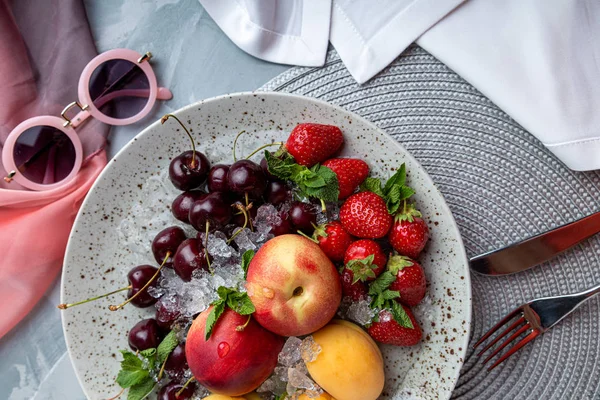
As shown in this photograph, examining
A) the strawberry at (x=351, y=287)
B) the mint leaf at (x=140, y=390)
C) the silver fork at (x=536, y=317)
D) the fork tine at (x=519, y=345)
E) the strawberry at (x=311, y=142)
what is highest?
the strawberry at (x=311, y=142)

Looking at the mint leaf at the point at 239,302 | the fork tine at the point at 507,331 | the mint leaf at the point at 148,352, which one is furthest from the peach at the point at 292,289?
the fork tine at the point at 507,331

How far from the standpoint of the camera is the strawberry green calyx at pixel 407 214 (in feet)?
3.28

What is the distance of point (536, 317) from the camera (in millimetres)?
1091

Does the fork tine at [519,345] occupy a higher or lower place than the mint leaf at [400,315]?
lower

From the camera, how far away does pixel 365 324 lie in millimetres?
1038

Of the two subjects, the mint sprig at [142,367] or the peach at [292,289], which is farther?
the mint sprig at [142,367]

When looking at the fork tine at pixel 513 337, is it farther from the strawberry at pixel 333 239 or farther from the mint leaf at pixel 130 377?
the mint leaf at pixel 130 377

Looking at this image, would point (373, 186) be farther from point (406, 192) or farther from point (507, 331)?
point (507, 331)

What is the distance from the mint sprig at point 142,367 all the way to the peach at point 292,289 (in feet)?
0.68

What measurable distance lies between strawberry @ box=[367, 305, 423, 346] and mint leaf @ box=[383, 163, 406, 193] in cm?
22

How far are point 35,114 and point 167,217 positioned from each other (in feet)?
1.35

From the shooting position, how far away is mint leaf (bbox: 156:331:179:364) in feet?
3.48

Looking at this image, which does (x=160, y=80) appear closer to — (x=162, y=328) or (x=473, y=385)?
(x=162, y=328)

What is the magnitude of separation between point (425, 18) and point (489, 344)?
0.67 metres
